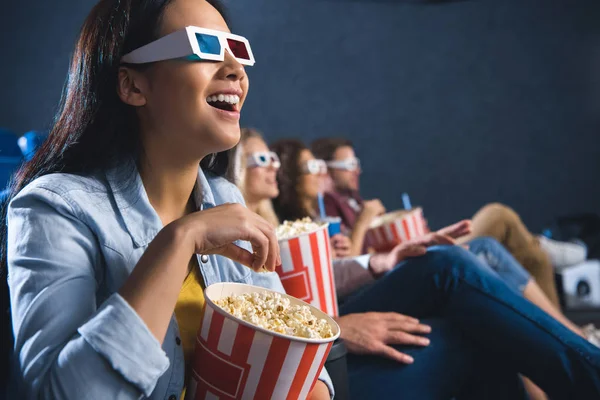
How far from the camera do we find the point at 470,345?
4.71ft

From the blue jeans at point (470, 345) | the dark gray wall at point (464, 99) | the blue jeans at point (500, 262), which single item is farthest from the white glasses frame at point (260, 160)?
the dark gray wall at point (464, 99)

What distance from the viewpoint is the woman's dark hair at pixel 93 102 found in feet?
3.10

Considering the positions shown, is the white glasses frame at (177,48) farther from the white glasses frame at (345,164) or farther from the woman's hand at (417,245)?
the white glasses frame at (345,164)

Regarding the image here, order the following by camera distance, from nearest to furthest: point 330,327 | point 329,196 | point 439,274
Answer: point 330,327 < point 439,274 < point 329,196

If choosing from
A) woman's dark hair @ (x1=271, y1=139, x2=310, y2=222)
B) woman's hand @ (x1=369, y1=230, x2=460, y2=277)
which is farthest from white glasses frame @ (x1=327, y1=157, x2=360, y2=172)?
woman's hand @ (x1=369, y1=230, x2=460, y2=277)

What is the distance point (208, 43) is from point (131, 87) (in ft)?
0.51

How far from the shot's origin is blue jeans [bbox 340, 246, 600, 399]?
1328mm

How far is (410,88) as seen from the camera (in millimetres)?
5371

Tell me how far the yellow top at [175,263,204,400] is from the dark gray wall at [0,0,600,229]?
4.22 m

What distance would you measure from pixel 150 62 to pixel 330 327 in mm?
504

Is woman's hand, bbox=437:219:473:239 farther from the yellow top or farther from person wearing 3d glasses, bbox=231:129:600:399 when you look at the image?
the yellow top

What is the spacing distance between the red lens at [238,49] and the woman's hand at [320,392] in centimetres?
56

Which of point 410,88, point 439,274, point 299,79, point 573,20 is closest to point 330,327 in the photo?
point 439,274

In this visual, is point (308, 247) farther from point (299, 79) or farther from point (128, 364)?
point (299, 79)
